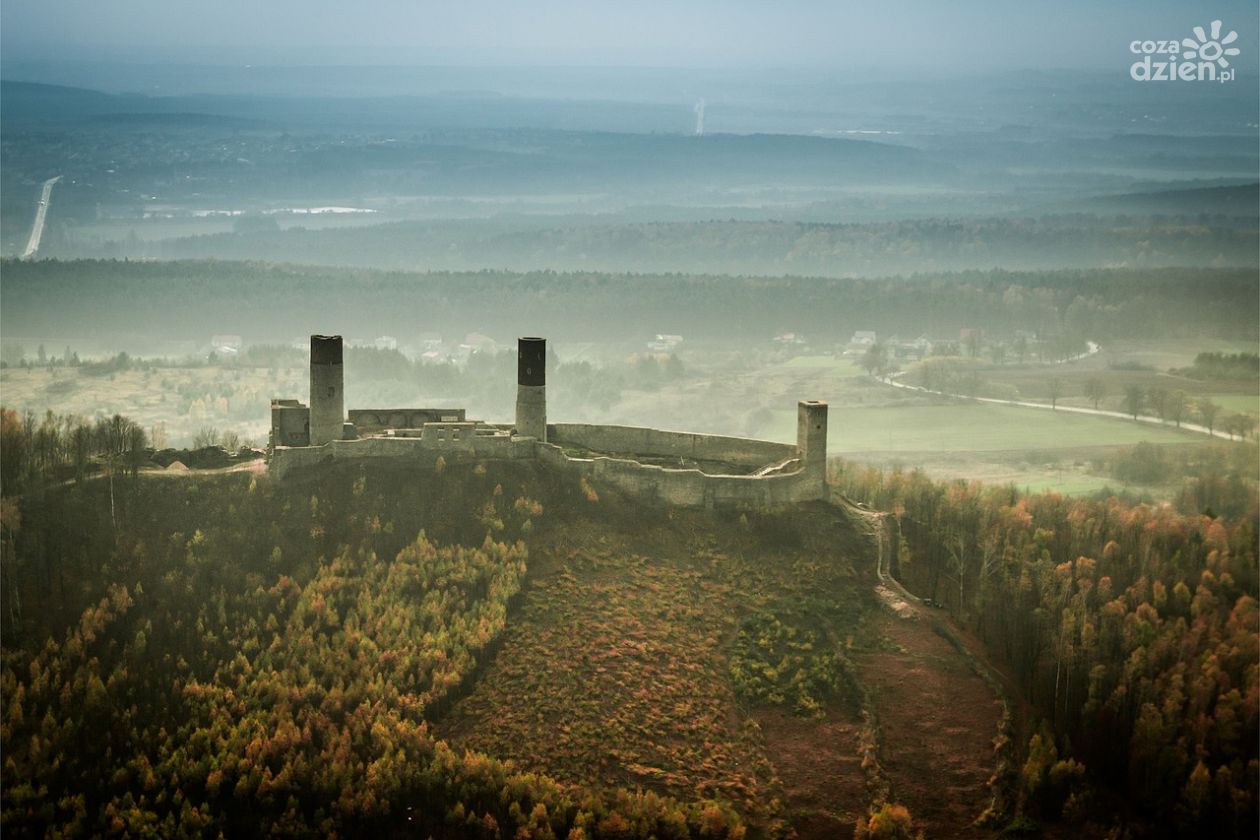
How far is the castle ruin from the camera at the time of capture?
47.5 m

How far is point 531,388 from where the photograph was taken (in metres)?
48.9

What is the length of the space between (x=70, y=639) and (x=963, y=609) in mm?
24486

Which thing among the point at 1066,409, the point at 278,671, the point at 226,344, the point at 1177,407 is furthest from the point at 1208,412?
the point at 278,671

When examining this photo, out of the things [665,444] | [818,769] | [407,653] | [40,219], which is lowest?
[818,769]

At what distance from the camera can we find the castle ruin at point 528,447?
47.5 m

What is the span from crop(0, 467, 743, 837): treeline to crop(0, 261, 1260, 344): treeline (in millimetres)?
76558

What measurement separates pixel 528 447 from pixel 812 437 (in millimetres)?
8238

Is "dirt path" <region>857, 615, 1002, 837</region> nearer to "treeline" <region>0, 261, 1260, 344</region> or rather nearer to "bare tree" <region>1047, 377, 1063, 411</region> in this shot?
"bare tree" <region>1047, 377, 1063, 411</region>

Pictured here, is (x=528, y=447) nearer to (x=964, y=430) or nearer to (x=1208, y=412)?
(x=964, y=430)

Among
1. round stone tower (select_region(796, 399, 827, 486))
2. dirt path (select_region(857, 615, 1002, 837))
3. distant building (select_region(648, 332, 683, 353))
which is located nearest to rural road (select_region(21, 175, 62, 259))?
distant building (select_region(648, 332, 683, 353))

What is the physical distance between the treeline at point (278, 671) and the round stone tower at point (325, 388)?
143 cm

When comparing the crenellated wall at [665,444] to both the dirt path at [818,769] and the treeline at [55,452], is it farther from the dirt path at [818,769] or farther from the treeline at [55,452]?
the treeline at [55,452]

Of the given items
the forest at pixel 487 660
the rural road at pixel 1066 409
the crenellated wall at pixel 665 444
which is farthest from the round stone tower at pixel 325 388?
the rural road at pixel 1066 409

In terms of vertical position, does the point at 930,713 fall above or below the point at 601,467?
below
